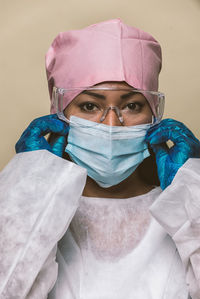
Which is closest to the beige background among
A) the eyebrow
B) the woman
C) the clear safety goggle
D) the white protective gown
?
the woman

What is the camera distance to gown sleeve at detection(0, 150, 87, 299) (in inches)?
48.5

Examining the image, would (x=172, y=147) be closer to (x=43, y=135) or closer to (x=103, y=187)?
(x=103, y=187)

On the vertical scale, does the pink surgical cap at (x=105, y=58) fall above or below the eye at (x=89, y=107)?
above

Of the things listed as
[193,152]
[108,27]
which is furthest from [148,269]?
[108,27]

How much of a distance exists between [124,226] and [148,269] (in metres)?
0.18

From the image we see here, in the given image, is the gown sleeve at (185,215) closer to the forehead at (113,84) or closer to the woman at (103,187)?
the woman at (103,187)

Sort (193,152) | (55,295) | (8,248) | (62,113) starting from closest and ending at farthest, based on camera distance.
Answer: (8,248), (55,295), (193,152), (62,113)

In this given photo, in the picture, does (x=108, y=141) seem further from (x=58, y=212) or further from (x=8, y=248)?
(x=8, y=248)

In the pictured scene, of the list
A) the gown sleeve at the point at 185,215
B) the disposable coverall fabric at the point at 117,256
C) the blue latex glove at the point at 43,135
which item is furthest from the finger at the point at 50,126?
the gown sleeve at the point at 185,215

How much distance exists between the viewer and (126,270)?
147cm

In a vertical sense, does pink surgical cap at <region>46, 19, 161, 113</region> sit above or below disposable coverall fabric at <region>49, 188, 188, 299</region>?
above

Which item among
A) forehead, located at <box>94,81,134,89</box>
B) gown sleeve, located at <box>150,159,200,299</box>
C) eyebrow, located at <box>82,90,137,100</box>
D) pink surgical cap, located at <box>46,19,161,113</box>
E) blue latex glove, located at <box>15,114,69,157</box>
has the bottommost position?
gown sleeve, located at <box>150,159,200,299</box>

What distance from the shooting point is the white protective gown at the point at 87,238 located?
1259mm

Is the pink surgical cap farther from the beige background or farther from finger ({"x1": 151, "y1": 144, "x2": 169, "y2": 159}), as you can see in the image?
the beige background
